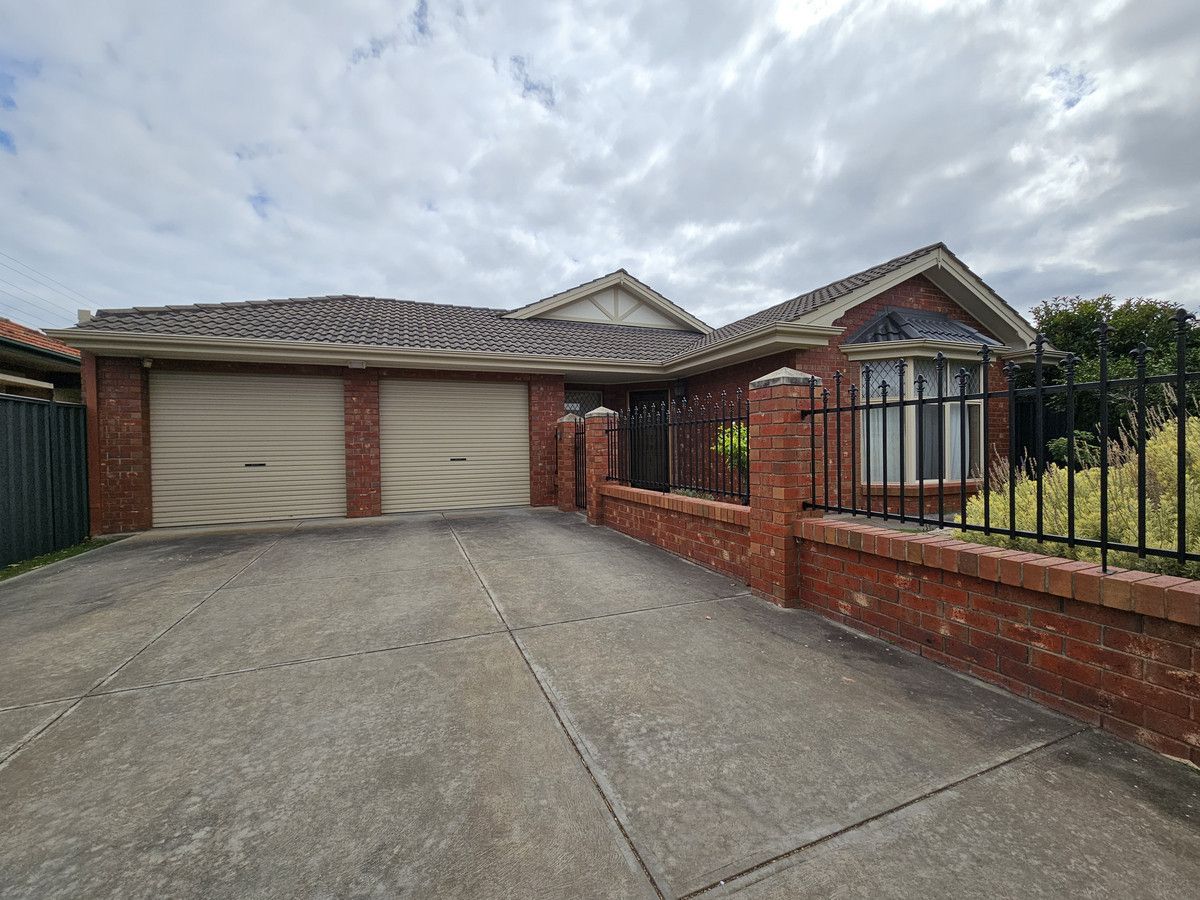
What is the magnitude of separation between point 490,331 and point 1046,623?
10205 millimetres

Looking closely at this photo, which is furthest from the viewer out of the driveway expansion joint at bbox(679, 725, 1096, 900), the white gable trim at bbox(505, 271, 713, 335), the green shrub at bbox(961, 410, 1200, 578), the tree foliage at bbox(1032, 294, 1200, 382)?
the white gable trim at bbox(505, 271, 713, 335)

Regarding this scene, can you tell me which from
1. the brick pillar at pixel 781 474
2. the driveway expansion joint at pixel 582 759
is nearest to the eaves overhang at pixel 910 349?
the brick pillar at pixel 781 474

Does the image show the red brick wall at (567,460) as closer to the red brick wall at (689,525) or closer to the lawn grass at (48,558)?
the red brick wall at (689,525)

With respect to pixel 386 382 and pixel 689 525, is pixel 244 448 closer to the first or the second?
pixel 386 382

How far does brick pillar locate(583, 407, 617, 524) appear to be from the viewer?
7.70 meters

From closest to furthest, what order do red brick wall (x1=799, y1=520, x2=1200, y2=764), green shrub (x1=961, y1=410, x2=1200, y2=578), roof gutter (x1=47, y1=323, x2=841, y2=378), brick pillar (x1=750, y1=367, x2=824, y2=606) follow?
red brick wall (x1=799, y1=520, x2=1200, y2=764), green shrub (x1=961, y1=410, x2=1200, y2=578), brick pillar (x1=750, y1=367, x2=824, y2=606), roof gutter (x1=47, y1=323, x2=841, y2=378)

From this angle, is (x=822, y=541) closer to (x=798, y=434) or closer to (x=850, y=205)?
(x=798, y=434)

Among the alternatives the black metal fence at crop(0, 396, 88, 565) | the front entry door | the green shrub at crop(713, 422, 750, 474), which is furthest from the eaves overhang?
the black metal fence at crop(0, 396, 88, 565)

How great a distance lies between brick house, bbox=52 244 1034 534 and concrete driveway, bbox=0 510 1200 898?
523 centimetres

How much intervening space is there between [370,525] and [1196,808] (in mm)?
8767

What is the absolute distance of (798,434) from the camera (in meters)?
3.80

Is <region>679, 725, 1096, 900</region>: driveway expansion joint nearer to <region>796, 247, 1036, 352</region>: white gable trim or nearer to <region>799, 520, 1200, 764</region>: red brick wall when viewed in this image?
<region>799, 520, 1200, 764</region>: red brick wall

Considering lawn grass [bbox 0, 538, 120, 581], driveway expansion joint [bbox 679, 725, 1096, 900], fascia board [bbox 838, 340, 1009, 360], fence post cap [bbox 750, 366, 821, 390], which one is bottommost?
lawn grass [bbox 0, 538, 120, 581]

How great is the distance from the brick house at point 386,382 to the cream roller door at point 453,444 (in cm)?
3
